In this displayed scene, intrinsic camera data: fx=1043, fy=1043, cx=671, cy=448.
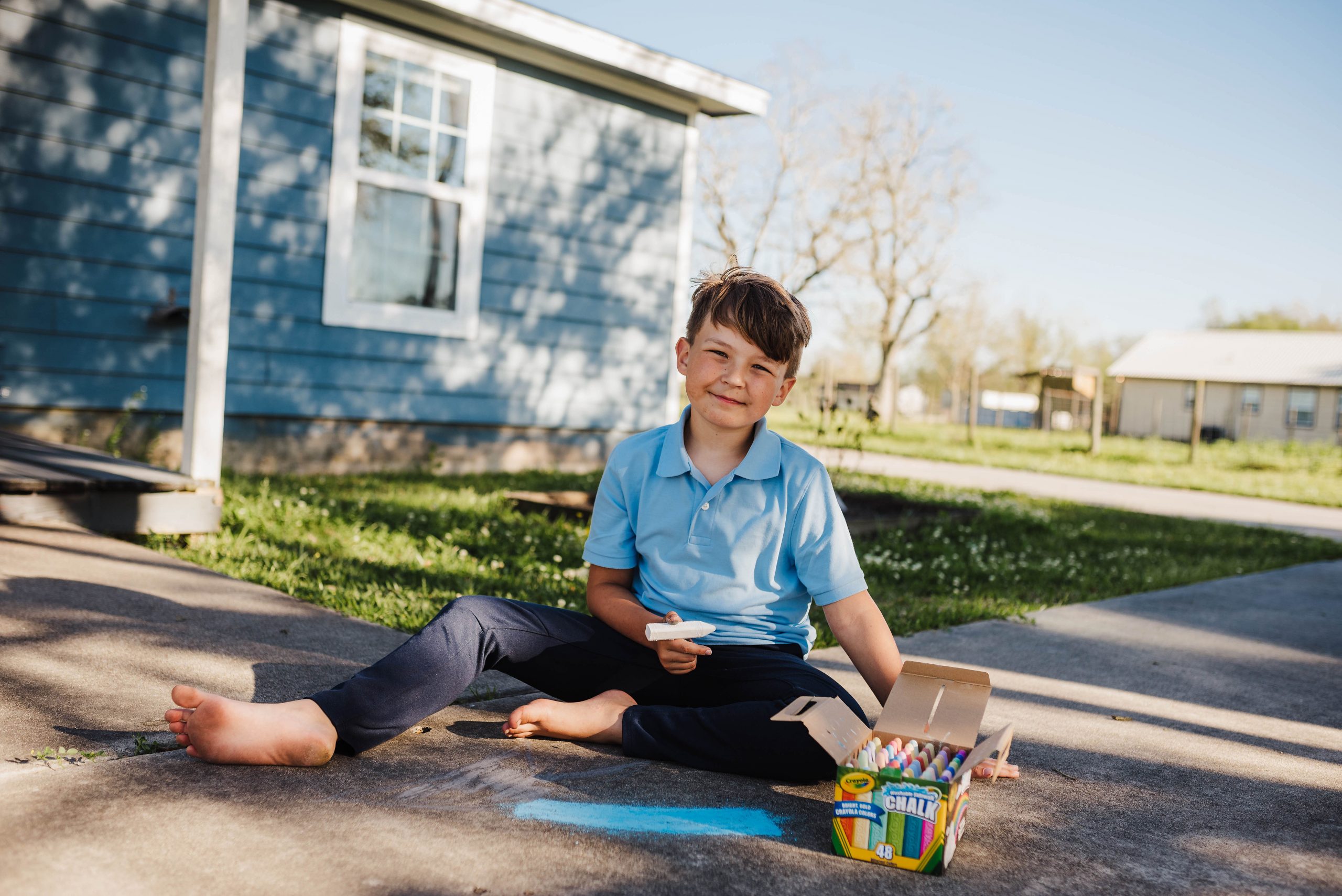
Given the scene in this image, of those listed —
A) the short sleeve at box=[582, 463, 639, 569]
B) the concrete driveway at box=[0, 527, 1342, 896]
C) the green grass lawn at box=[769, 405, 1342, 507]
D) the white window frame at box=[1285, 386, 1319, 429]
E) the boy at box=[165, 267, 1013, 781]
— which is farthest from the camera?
the white window frame at box=[1285, 386, 1319, 429]

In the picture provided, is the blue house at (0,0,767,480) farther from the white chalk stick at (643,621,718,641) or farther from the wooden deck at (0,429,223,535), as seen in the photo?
the white chalk stick at (643,621,718,641)

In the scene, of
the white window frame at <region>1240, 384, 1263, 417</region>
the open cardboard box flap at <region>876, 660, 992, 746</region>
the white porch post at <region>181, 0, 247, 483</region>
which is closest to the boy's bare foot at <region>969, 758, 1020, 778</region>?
the open cardboard box flap at <region>876, 660, 992, 746</region>

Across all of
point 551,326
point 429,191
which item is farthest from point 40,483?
point 551,326

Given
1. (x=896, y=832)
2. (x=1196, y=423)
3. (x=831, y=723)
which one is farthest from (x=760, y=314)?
(x=1196, y=423)

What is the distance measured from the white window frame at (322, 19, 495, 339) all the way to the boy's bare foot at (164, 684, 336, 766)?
18.2 ft

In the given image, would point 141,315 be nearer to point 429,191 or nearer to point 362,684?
point 429,191

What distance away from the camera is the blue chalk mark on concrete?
1.93 meters

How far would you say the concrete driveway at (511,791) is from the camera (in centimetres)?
169

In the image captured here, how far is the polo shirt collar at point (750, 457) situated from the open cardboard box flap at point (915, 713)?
0.54m

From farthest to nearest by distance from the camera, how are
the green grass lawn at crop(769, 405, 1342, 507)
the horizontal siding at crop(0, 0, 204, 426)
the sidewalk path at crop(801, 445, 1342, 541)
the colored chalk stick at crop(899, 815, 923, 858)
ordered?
the green grass lawn at crop(769, 405, 1342, 507)
the sidewalk path at crop(801, 445, 1342, 541)
the horizontal siding at crop(0, 0, 204, 426)
the colored chalk stick at crop(899, 815, 923, 858)

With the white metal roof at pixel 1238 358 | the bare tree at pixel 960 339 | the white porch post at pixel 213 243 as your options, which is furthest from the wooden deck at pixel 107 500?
the white metal roof at pixel 1238 358

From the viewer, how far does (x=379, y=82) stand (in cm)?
736

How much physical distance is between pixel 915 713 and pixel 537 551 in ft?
10.4

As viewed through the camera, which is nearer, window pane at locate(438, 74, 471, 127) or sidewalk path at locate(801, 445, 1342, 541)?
window pane at locate(438, 74, 471, 127)
